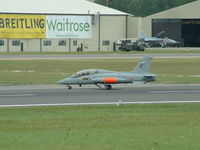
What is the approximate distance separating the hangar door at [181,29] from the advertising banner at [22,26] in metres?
32.5

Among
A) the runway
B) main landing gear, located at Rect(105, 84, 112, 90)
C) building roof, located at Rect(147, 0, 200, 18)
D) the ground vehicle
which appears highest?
building roof, located at Rect(147, 0, 200, 18)

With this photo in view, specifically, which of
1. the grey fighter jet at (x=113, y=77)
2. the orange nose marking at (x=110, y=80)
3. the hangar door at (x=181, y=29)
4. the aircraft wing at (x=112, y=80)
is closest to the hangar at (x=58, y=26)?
the hangar door at (x=181, y=29)

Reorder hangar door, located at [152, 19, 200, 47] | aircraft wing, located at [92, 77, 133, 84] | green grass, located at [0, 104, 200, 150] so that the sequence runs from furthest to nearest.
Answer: hangar door, located at [152, 19, 200, 47]
aircraft wing, located at [92, 77, 133, 84]
green grass, located at [0, 104, 200, 150]

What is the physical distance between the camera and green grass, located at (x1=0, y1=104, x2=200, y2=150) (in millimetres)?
19719

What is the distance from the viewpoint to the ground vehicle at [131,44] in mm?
107250

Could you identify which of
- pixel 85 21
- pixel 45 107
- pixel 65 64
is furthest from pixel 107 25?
pixel 45 107

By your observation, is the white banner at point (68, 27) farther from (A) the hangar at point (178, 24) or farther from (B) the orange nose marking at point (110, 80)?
(B) the orange nose marking at point (110, 80)

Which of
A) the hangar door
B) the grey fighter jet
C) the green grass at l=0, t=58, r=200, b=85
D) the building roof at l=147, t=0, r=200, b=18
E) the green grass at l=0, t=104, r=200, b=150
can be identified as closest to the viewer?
the green grass at l=0, t=104, r=200, b=150

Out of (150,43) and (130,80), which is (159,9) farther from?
(130,80)

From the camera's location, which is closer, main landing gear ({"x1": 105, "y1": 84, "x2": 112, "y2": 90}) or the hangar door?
main landing gear ({"x1": 105, "y1": 84, "x2": 112, "y2": 90})

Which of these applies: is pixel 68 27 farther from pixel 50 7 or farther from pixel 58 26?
pixel 50 7

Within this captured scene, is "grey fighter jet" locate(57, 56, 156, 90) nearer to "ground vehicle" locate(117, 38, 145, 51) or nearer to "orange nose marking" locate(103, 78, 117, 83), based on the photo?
"orange nose marking" locate(103, 78, 117, 83)

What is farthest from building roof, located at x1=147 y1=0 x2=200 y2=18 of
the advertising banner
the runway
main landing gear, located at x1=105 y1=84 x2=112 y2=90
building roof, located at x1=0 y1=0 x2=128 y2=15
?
main landing gear, located at x1=105 y1=84 x2=112 y2=90

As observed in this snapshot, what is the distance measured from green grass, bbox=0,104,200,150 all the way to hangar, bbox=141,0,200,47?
94.0 metres
